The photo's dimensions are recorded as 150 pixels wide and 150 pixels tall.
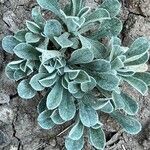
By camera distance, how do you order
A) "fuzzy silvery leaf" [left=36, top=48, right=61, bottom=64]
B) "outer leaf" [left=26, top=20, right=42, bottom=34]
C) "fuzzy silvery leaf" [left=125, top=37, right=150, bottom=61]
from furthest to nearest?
"fuzzy silvery leaf" [left=125, top=37, right=150, bottom=61]
"outer leaf" [left=26, top=20, right=42, bottom=34]
"fuzzy silvery leaf" [left=36, top=48, right=61, bottom=64]

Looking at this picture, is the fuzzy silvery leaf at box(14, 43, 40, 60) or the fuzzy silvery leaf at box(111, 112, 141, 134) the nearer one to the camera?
the fuzzy silvery leaf at box(14, 43, 40, 60)

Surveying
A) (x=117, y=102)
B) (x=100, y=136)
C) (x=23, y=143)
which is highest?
(x=117, y=102)

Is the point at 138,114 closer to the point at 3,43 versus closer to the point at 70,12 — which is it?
the point at 70,12

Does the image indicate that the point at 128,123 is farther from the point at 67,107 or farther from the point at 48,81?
the point at 48,81

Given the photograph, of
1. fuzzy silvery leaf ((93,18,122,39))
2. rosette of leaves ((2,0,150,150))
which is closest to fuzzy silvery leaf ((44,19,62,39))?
rosette of leaves ((2,0,150,150))

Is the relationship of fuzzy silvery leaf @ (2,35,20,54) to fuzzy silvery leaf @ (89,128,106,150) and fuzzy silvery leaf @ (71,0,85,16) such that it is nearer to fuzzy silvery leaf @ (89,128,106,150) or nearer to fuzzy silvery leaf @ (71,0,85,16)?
fuzzy silvery leaf @ (71,0,85,16)

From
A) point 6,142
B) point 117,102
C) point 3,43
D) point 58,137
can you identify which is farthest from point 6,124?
point 117,102
